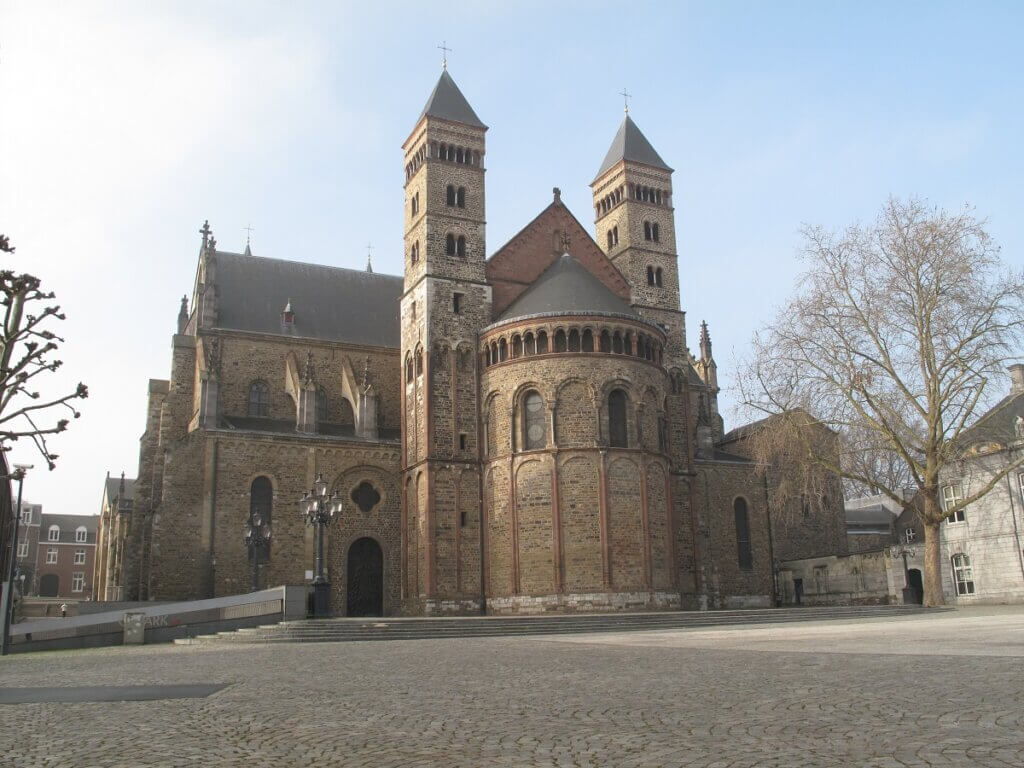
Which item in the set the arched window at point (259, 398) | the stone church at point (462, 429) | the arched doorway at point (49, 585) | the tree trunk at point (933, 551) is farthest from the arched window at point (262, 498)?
the arched doorway at point (49, 585)

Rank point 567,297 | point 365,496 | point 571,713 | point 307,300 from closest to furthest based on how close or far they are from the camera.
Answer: point 571,713 < point 567,297 < point 365,496 < point 307,300

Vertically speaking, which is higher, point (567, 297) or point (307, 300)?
point (307, 300)

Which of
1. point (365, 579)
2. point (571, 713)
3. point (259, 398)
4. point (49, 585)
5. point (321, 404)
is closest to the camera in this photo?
point (571, 713)

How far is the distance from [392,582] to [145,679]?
29.2 m

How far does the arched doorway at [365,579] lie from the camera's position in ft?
139

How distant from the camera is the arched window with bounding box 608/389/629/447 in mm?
39375

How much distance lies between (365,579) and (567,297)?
15.8m

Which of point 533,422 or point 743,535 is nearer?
point 533,422

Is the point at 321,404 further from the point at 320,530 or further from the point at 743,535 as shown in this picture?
the point at 743,535

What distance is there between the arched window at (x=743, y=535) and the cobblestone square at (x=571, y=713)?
32.2 m

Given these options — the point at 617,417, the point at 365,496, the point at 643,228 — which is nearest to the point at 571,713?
the point at 617,417

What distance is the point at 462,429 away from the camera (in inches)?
1617

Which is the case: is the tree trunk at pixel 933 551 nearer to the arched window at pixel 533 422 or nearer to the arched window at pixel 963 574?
the arched window at pixel 963 574

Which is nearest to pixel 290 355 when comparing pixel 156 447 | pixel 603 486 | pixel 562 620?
pixel 156 447
